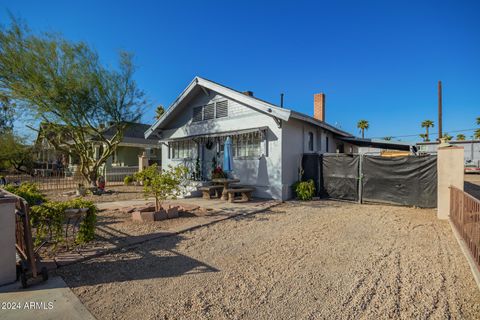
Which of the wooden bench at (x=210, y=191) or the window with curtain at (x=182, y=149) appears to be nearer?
the wooden bench at (x=210, y=191)

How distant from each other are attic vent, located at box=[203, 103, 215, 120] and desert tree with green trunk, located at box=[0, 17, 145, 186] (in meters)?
3.71

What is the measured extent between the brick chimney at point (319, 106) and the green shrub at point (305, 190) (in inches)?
263

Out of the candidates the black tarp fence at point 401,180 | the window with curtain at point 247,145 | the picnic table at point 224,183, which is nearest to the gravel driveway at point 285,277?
the black tarp fence at point 401,180

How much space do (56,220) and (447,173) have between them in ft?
30.3

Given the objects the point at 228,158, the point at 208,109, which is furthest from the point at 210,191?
the point at 208,109

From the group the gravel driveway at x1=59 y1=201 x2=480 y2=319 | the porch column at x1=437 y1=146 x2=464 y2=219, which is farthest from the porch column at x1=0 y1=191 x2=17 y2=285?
the porch column at x1=437 y1=146 x2=464 y2=219

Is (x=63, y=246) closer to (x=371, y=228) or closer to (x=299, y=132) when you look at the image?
(x=371, y=228)

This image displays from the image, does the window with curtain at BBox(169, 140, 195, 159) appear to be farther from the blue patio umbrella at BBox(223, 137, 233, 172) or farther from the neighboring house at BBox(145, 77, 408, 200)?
the blue patio umbrella at BBox(223, 137, 233, 172)

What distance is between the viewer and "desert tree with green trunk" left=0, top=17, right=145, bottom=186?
10000mm

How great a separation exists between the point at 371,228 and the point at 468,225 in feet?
6.33

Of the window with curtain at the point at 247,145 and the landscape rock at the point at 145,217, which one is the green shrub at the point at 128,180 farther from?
the landscape rock at the point at 145,217

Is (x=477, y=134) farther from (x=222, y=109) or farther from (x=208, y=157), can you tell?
(x=208, y=157)

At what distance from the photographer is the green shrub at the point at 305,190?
33.5 ft

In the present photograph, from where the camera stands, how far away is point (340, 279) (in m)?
3.55
